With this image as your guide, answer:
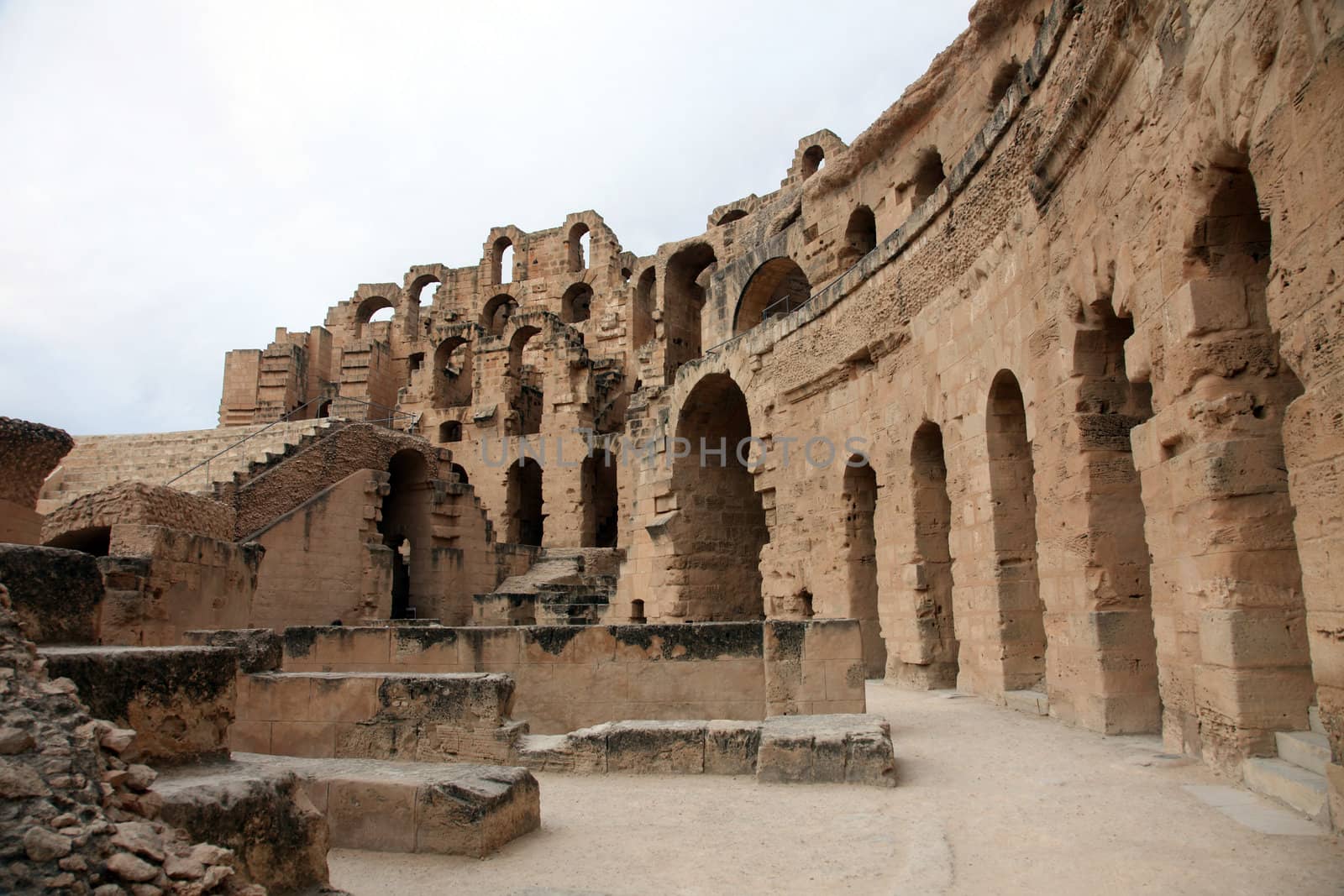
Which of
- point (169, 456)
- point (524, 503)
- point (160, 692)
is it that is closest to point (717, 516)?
point (524, 503)

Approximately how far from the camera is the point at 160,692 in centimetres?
354

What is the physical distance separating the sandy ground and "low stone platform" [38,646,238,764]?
0.87 meters

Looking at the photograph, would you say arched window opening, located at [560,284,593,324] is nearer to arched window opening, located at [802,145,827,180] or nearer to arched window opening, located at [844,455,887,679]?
arched window opening, located at [802,145,827,180]

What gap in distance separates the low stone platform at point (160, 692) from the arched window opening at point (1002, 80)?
1338 cm

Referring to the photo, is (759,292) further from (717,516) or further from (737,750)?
(737,750)

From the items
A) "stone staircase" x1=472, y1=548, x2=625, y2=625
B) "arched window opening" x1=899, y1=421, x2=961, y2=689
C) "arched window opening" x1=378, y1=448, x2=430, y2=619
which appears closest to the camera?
"arched window opening" x1=899, y1=421, x2=961, y2=689

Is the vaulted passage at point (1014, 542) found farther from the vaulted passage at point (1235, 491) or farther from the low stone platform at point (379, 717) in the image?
the low stone platform at point (379, 717)

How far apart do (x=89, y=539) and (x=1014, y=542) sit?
10.7 meters

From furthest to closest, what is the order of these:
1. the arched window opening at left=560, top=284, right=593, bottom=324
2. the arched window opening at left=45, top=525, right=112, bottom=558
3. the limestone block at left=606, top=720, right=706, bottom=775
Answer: the arched window opening at left=560, top=284, right=593, bottom=324 → the arched window opening at left=45, top=525, right=112, bottom=558 → the limestone block at left=606, top=720, right=706, bottom=775

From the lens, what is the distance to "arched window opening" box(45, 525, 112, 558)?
411 inches

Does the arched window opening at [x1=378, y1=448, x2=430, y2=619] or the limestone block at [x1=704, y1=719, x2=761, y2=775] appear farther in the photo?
the arched window opening at [x1=378, y1=448, x2=430, y2=619]

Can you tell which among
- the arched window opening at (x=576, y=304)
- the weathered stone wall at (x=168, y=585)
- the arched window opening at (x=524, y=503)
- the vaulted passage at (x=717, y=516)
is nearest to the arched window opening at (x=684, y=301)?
the arched window opening at (x=524, y=503)

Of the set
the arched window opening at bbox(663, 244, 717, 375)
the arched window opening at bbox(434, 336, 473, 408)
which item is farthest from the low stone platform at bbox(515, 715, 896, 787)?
the arched window opening at bbox(434, 336, 473, 408)

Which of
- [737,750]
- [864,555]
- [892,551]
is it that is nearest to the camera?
[737,750]
